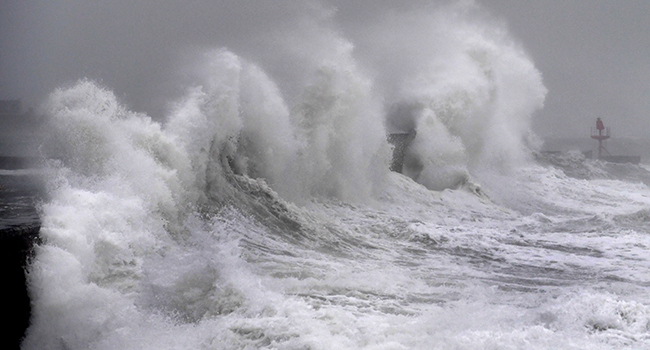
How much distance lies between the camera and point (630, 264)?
596 cm

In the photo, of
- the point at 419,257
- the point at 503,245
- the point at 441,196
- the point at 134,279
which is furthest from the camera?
the point at 441,196

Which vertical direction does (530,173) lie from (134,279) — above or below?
above

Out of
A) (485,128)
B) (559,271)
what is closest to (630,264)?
(559,271)

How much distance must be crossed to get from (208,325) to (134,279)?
862mm

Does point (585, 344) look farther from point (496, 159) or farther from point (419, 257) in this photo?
point (496, 159)

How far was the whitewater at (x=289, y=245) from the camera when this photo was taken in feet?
11.9

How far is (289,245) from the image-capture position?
5.91m

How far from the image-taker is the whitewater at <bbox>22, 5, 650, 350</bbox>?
11.9 feet

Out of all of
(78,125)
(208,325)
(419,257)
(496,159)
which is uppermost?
(496,159)

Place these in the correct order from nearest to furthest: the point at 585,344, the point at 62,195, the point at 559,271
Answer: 1. the point at 585,344
2. the point at 62,195
3. the point at 559,271

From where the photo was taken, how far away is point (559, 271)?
5.68 metres

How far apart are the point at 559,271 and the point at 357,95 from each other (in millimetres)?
6384

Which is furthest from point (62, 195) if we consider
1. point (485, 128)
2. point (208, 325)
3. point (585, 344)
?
point (485, 128)

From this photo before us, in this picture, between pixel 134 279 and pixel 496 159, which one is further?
pixel 496 159
